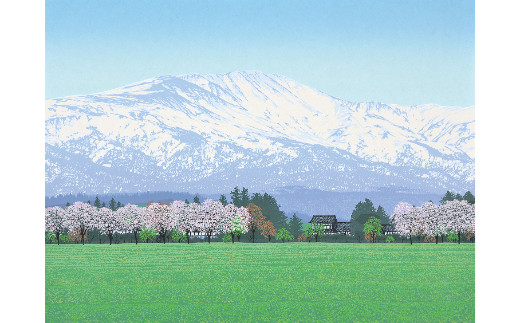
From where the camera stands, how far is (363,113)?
3631 centimetres

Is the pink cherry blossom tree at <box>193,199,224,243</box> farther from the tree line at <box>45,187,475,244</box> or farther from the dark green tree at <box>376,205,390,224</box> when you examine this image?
the dark green tree at <box>376,205,390,224</box>

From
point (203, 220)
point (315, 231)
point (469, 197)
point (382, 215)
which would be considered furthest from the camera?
point (315, 231)

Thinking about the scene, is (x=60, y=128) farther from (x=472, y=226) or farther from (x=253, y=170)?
(x=472, y=226)

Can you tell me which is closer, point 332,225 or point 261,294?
point 261,294

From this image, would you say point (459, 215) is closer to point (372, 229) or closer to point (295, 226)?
point (372, 229)

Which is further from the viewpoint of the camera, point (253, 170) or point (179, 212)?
point (253, 170)

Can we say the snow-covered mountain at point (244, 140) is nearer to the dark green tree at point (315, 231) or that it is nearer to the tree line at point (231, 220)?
the tree line at point (231, 220)

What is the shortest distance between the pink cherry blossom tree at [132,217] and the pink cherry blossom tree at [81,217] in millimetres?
2303

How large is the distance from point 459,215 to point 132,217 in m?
26.4

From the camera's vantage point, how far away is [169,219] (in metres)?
58.2

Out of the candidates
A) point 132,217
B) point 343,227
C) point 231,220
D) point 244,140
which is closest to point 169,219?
point 132,217

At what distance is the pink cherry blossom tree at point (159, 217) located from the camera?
56531mm

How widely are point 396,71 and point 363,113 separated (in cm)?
1266
